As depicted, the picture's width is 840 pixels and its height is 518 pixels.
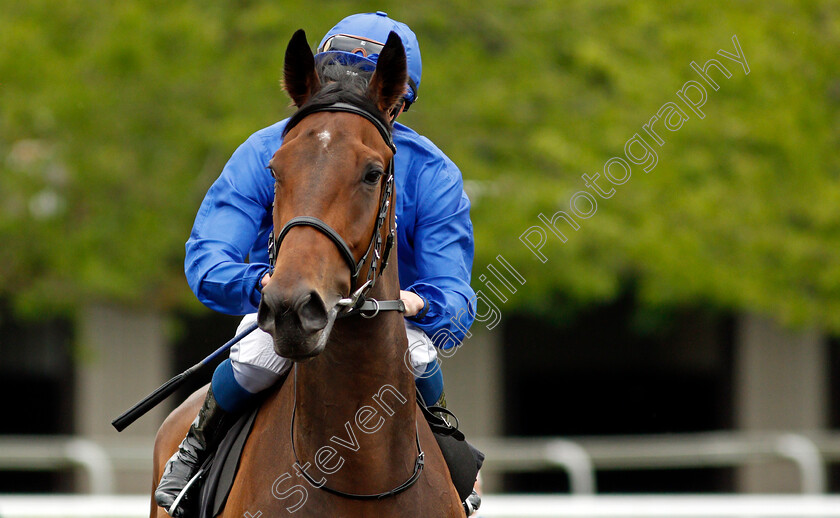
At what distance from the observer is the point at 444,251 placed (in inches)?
150

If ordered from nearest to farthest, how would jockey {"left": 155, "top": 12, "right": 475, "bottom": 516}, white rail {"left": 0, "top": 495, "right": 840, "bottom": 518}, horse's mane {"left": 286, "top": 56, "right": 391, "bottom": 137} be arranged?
horse's mane {"left": 286, "top": 56, "right": 391, "bottom": 137}
jockey {"left": 155, "top": 12, "right": 475, "bottom": 516}
white rail {"left": 0, "top": 495, "right": 840, "bottom": 518}

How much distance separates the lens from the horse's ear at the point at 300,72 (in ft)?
10.5

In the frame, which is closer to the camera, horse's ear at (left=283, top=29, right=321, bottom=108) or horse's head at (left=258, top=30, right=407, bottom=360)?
horse's head at (left=258, top=30, right=407, bottom=360)

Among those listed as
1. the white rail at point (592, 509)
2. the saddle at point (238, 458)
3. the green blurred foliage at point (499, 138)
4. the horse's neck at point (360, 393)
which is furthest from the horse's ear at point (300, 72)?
the green blurred foliage at point (499, 138)

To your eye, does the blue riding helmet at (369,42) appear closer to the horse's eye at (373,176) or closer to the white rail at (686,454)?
the horse's eye at (373,176)

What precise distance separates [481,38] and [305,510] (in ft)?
29.4

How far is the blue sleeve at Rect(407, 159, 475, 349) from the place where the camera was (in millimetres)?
3705

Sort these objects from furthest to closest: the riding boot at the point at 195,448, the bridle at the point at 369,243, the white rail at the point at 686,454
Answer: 1. the white rail at the point at 686,454
2. the riding boot at the point at 195,448
3. the bridle at the point at 369,243

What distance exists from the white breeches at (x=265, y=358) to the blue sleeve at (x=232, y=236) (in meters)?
0.12

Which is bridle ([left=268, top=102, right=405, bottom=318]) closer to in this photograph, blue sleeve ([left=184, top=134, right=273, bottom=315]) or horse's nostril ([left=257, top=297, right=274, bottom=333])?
horse's nostril ([left=257, top=297, right=274, bottom=333])

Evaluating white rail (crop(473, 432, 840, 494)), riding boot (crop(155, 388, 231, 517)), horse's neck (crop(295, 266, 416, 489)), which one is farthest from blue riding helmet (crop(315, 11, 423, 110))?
white rail (crop(473, 432, 840, 494))

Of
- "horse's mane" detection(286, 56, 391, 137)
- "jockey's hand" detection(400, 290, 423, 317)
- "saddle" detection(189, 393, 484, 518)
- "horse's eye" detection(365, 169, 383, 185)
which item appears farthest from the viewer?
"saddle" detection(189, 393, 484, 518)

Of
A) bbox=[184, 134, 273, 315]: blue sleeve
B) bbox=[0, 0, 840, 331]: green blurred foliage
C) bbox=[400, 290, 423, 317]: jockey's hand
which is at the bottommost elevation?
bbox=[400, 290, 423, 317]: jockey's hand

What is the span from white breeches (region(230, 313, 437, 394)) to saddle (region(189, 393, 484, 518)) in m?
0.16
